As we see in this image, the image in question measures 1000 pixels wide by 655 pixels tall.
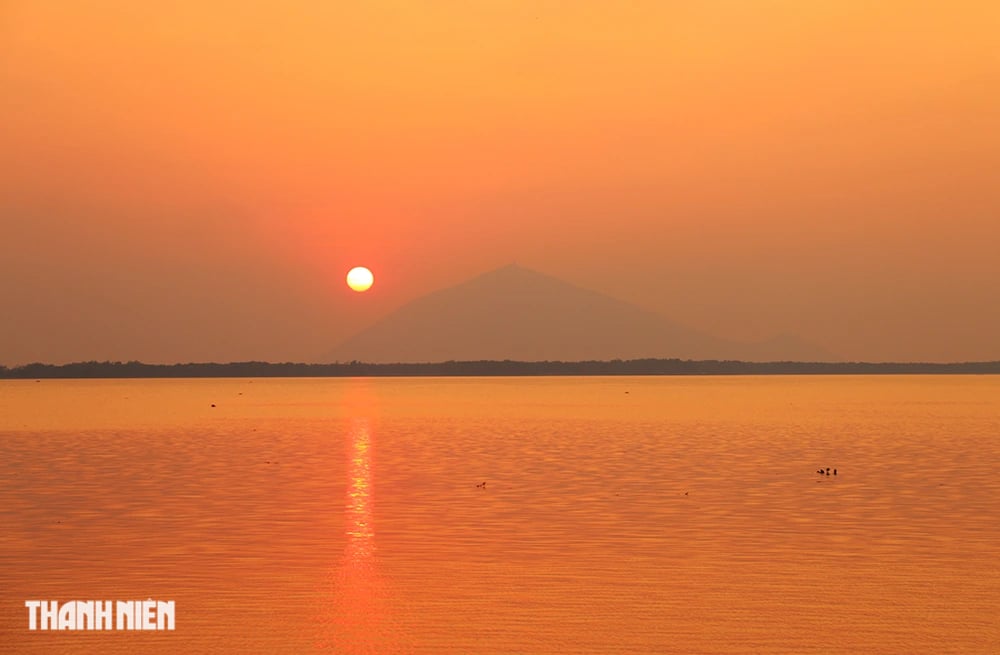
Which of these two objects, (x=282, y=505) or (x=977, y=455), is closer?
(x=282, y=505)

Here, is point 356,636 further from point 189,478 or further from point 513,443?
point 513,443

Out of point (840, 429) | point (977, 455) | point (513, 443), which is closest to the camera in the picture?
point (977, 455)

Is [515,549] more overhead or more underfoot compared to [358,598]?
more overhead

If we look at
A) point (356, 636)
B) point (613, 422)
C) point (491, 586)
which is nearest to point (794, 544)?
point (491, 586)

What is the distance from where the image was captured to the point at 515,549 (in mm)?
24141

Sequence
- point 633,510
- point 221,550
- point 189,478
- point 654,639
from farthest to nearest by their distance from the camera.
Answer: point 189,478 → point 633,510 → point 221,550 → point 654,639

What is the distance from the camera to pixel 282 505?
31828 mm

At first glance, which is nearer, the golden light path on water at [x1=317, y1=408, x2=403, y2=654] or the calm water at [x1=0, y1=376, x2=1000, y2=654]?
the golden light path on water at [x1=317, y1=408, x2=403, y2=654]

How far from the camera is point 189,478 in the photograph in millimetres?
40250

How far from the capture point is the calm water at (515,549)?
1692cm

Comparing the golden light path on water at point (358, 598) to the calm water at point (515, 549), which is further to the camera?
the calm water at point (515, 549)

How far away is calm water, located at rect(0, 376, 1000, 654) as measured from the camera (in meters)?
16.9

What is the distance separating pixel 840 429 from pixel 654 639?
59174mm

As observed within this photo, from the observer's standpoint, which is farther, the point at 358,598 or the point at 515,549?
the point at 515,549
